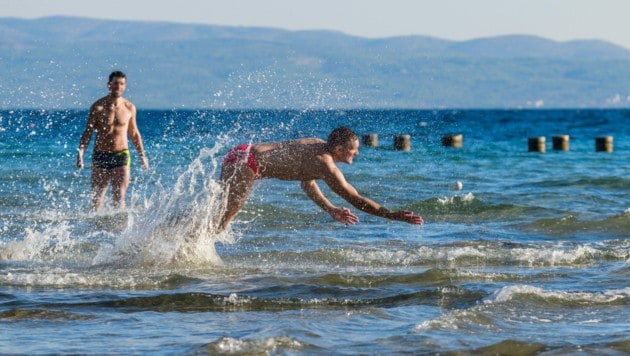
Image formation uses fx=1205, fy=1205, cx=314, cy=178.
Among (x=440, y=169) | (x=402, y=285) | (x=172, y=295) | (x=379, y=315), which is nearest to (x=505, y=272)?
(x=402, y=285)

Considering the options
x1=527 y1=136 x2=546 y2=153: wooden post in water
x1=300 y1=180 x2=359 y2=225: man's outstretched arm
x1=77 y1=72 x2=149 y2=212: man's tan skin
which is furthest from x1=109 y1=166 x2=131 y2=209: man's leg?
x1=527 y1=136 x2=546 y2=153: wooden post in water

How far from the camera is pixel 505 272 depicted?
10.1m

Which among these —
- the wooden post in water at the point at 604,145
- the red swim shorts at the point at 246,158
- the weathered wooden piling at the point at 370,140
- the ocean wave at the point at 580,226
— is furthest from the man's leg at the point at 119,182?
the wooden post in water at the point at 604,145

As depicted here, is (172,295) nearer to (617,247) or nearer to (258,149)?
(258,149)

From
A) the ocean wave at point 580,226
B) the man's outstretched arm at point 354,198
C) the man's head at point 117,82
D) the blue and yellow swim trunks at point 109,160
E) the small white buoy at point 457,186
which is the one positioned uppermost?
the man's head at point 117,82

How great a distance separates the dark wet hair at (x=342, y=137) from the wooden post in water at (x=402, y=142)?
2276cm

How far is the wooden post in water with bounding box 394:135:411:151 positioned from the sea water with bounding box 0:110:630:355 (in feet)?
48.7

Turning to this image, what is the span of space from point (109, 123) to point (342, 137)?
431 cm

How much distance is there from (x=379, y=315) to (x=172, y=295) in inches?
62.8

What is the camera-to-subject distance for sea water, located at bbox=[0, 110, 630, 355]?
746 centimetres

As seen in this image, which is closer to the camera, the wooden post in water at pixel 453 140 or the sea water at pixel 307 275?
the sea water at pixel 307 275

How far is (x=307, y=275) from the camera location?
9.82 meters

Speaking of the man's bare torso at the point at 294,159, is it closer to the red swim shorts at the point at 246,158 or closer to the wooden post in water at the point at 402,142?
the red swim shorts at the point at 246,158

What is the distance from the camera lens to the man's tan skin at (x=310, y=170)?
31.7 feet
